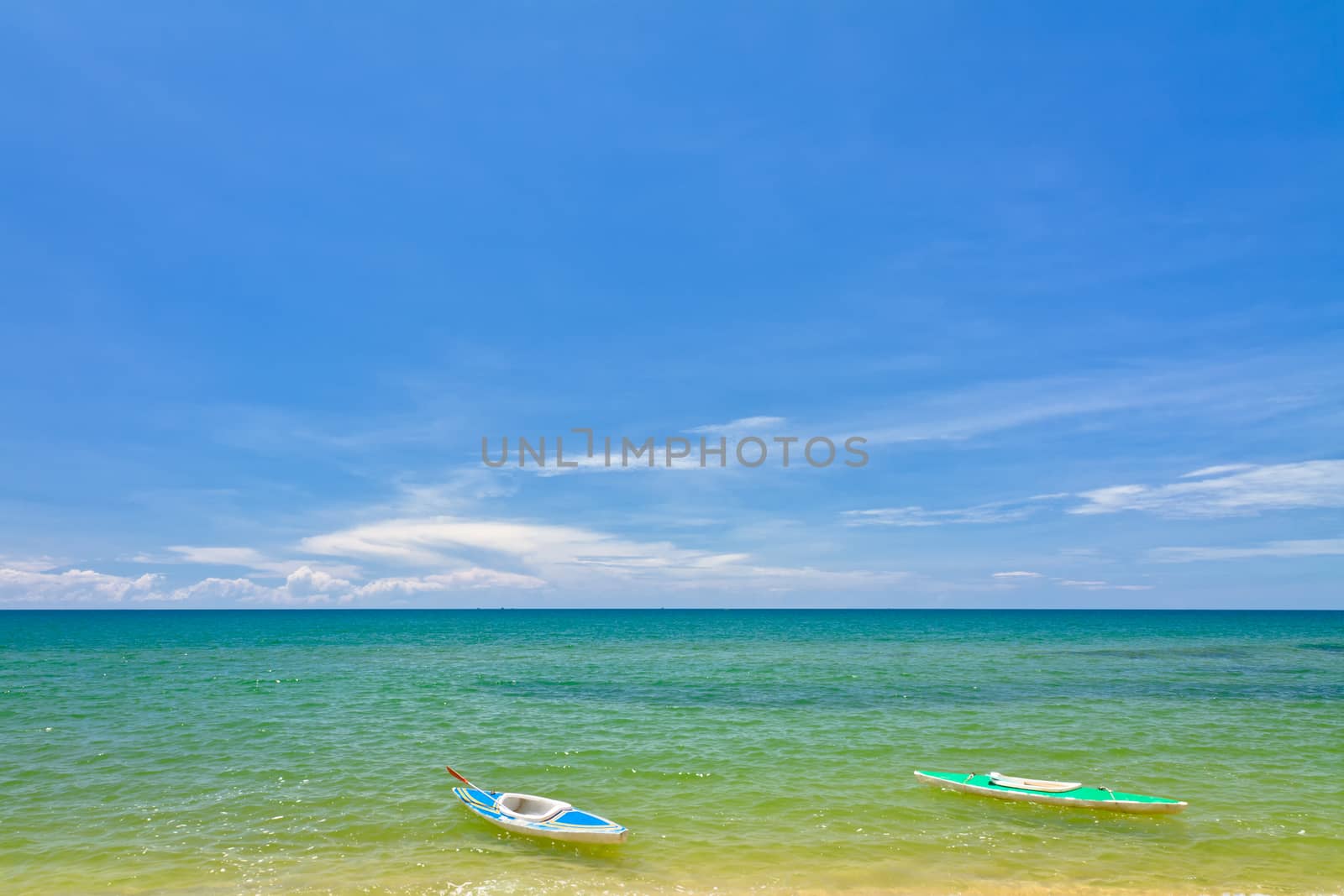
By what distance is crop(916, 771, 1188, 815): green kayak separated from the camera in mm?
19438

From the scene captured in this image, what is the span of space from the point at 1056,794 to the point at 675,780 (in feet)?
34.8

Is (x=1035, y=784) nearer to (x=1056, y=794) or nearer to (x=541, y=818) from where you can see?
(x=1056, y=794)

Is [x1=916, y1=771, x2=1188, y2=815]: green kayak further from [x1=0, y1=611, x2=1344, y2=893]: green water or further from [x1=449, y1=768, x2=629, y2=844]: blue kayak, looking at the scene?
[x1=449, y1=768, x2=629, y2=844]: blue kayak

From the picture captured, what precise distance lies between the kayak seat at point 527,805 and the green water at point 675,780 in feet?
2.76

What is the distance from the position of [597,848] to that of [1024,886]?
9076 mm

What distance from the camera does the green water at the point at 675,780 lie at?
1650 cm

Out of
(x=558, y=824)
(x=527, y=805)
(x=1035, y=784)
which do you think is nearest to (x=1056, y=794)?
(x=1035, y=784)

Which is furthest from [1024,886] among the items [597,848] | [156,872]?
[156,872]

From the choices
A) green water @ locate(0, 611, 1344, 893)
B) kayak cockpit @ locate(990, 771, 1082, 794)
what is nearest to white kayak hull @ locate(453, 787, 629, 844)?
green water @ locate(0, 611, 1344, 893)

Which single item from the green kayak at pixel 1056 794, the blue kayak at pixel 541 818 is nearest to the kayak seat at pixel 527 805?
the blue kayak at pixel 541 818

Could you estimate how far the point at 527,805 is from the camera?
19781 millimetres

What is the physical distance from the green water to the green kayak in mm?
341

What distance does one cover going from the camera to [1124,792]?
20.7 meters

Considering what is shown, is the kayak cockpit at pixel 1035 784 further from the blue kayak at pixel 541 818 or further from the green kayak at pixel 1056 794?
the blue kayak at pixel 541 818
